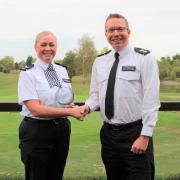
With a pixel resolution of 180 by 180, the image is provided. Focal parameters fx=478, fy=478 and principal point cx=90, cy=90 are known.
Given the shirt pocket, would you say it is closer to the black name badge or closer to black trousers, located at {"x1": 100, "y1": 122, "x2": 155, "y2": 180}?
the black name badge

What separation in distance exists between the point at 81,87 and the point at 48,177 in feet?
58.2

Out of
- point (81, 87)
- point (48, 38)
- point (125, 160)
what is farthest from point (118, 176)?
point (81, 87)

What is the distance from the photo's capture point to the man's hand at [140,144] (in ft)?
11.1

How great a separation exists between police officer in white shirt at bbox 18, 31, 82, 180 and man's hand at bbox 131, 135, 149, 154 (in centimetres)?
50

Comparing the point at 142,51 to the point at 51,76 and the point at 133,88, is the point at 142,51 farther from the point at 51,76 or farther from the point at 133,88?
the point at 51,76

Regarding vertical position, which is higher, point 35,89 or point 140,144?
point 35,89

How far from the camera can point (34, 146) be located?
3.63 meters

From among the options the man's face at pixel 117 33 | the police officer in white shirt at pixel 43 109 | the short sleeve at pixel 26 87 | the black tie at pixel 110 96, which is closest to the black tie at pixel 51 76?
the police officer in white shirt at pixel 43 109

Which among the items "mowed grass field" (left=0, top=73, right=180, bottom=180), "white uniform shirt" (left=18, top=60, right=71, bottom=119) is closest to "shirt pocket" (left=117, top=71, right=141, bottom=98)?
"white uniform shirt" (left=18, top=60, right=71, bottom=119)

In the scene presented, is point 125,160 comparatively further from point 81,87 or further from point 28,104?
point 81,87

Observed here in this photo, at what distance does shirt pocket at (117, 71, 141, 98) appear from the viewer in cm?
344

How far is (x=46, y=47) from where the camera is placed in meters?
3.63

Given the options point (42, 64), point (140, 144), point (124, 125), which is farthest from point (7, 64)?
point (140, 144)

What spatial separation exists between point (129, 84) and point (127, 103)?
14 cm
